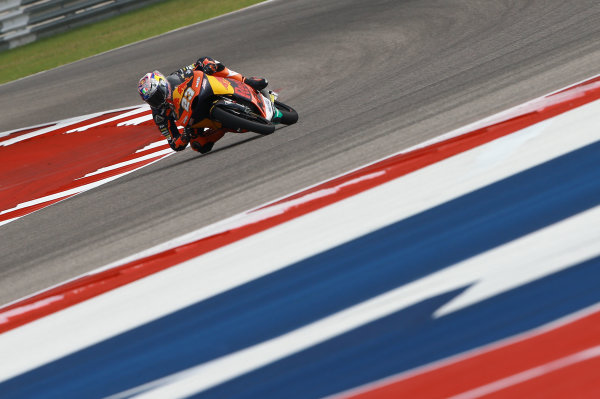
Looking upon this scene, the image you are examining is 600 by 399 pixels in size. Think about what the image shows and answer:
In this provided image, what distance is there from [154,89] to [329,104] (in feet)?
6.99

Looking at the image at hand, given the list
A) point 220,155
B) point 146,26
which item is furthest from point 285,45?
point 146,26

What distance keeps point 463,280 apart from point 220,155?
4.50m

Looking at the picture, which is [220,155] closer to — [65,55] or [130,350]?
[130,350]

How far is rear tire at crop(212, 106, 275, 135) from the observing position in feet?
24.7

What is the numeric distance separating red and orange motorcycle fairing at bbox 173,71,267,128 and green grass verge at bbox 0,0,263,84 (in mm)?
8831

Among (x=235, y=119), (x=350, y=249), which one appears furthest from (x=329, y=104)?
(x=350, y=249)

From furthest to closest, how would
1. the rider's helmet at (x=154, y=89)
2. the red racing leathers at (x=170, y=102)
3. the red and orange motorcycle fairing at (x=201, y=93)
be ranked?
the red racing leathers at (x=170, y=102), the red and orange motorcycle fairing at (x=201, y=93), the rider's helmet at (x=154, y=89)

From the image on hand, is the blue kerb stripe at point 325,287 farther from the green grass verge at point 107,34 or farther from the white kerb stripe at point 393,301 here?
the green grass verge at point 107,34

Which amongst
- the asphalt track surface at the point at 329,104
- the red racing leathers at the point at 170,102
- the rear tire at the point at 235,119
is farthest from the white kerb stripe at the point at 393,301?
the red racing leathers at the point at 170,102

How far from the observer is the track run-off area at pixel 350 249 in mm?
3615

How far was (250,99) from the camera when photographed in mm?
7684

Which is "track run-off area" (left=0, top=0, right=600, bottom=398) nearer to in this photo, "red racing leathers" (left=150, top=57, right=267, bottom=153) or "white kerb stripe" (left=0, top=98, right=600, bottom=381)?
"white kerb stripe" (left=0, top=98, right=600, bottom=381)

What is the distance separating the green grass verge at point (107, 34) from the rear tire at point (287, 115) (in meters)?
8.35

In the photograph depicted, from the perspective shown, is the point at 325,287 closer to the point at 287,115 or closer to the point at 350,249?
the point at 350,249
